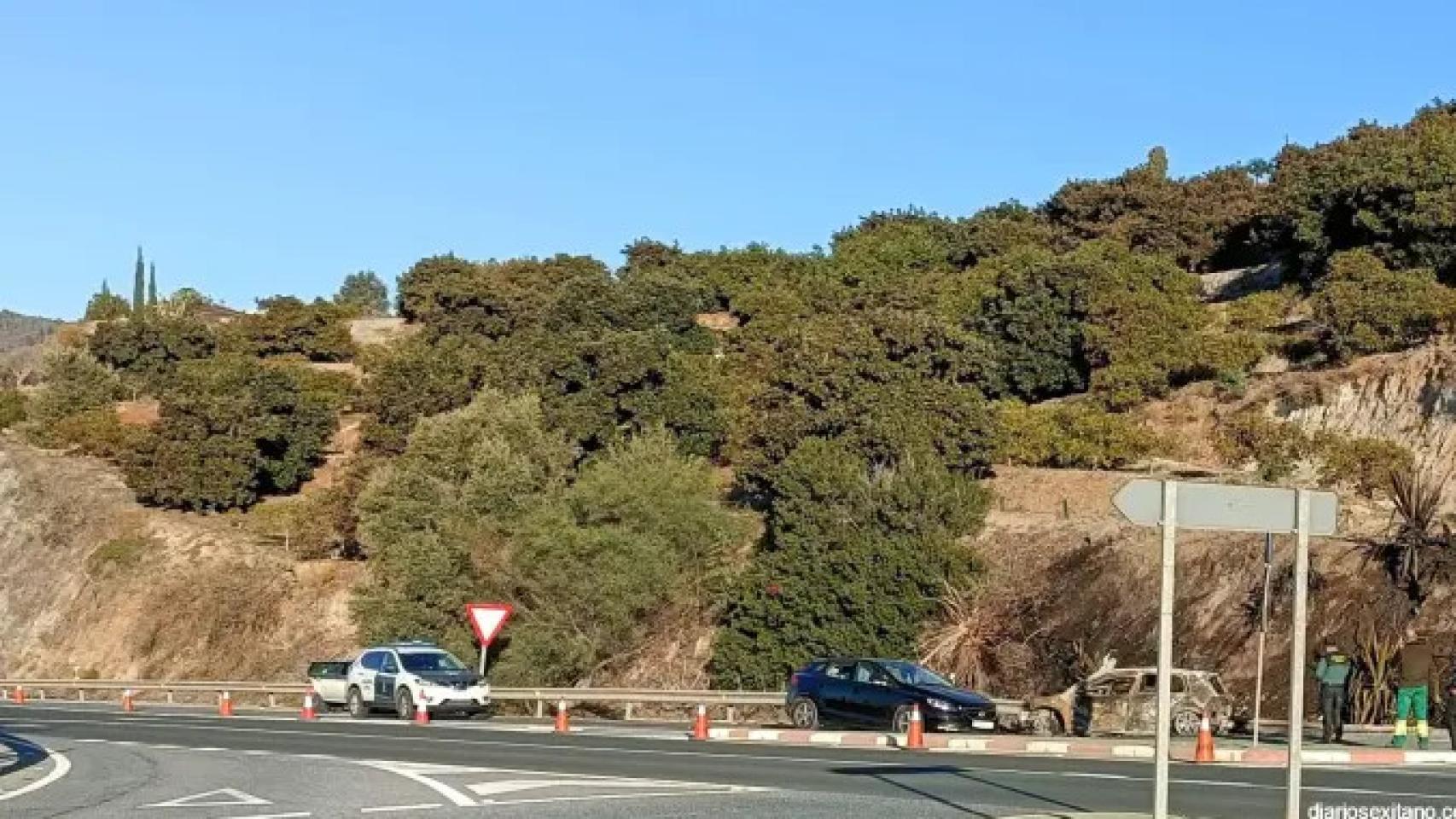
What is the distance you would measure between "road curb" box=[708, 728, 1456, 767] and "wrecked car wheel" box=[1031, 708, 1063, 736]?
1.76 m

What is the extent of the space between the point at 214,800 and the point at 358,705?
885 inches

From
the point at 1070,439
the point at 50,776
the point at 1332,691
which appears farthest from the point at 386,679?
the point at 1070,439

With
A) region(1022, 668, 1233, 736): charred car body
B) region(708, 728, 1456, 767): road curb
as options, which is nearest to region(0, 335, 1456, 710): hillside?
region(1022, 668, 1233, 736): charred car body

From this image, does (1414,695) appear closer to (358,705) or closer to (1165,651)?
(1165,651)

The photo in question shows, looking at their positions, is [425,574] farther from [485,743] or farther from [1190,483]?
[1190,483]

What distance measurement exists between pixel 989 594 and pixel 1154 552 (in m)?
3.85

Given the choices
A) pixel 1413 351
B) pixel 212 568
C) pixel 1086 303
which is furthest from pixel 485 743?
pixel 212 568

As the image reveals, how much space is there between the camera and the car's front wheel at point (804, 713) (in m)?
32.1

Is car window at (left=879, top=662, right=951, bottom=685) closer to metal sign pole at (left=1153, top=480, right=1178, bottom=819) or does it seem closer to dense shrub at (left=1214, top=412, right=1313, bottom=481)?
dense shrub at (left=1214, top=412, right=1313, bottom=481)

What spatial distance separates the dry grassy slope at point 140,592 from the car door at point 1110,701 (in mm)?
36065

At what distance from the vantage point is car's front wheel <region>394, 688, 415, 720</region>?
37.6 meters

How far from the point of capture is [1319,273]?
→ 206 feet

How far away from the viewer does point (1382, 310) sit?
171 feet

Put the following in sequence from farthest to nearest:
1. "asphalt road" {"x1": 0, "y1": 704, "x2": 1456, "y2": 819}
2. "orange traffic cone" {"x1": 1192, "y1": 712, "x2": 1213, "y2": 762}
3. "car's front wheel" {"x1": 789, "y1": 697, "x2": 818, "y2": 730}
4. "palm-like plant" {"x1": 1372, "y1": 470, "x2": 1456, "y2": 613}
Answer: "palm-like plant" {"x1": 1372, "y1": 470, "x2": 1456, "y2": 613} → "car's front wheel" {"x1": 789, "y1": 697, "x2": 818, "y2": 730} → "orange traffic cone" {"x1": 1192, "y1": 712, "x2": 1213, "y2": 762} → "asphalt road" {"x1": 0, "y1": 704, "x2": 1456, "y2": 819}
